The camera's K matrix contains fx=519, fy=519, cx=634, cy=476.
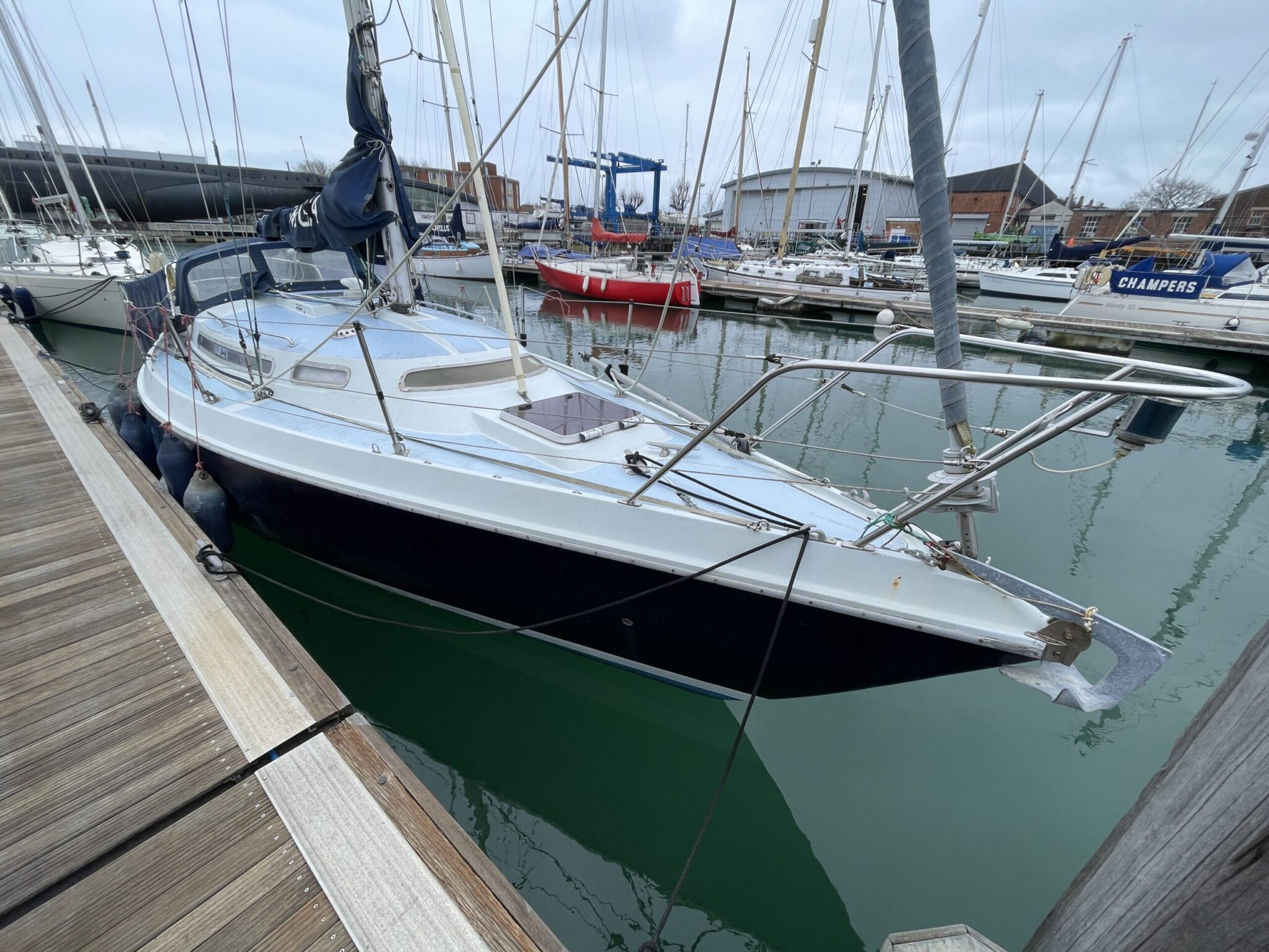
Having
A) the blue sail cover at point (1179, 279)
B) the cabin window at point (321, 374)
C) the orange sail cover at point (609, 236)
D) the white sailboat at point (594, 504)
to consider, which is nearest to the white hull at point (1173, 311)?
the blue sail cover at point (1179, 279)

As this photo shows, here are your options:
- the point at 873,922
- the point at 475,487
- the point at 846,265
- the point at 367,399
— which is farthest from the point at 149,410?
the point at 846,265

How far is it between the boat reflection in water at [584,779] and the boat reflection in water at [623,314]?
1369 centimetres

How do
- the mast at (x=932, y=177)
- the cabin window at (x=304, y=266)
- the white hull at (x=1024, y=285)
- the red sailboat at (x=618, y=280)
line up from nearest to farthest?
the mast at (x=932, y=177) < the cabin window at (x=304, y=266) < the red sailboat at (x=618, y=280) < the white hull at (x=1024, y=285)

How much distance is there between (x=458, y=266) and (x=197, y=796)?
79.7 feet

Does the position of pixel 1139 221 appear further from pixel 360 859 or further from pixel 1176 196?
pixel 360 859

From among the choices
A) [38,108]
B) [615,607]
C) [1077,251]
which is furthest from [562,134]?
[1077,251]

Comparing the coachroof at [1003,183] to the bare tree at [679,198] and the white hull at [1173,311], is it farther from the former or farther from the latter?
the white hull at [1173,311]

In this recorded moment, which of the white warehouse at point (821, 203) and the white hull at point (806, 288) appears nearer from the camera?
the white hull at point (806, 288)

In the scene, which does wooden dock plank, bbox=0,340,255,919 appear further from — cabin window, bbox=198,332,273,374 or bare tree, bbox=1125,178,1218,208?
bare tree, bbox=1125,178,1218,208

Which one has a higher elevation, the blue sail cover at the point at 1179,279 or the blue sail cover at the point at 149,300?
the blue sail cover at the point at 1179,279

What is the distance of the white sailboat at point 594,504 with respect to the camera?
2.32 metres

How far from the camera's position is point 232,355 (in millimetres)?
4766

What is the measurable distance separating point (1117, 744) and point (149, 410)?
8251 mm

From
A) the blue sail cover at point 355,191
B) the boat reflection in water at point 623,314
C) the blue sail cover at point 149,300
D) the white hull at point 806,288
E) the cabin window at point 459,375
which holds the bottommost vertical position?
the boat reflection in water at point 623,314
